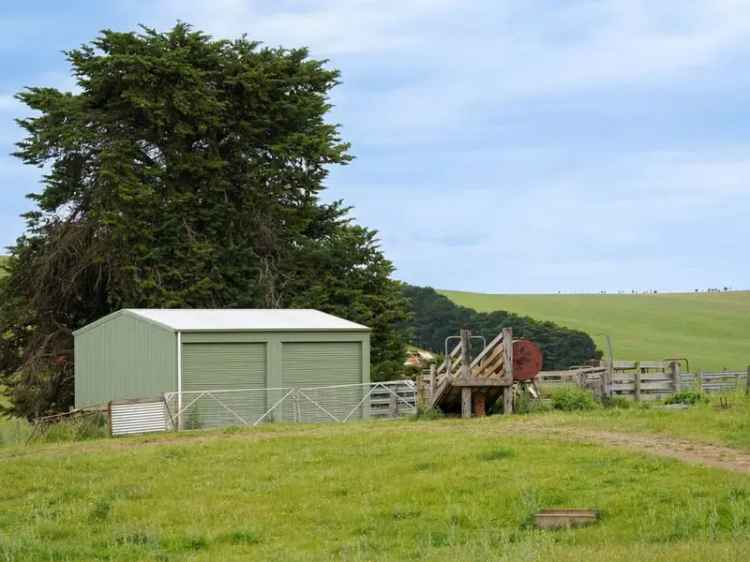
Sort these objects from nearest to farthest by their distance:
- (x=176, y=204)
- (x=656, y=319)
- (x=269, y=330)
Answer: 1. (x=269, y=330)
2. (x=176, y=204)
3. (x=656, y=319)

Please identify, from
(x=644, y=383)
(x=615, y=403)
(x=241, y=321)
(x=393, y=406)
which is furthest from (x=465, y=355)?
(x=644, y=383)

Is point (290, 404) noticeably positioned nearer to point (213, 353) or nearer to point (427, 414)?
point (213, 353)

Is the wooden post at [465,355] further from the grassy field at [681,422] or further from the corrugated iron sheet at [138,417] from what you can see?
the corrugated iron sheet at [138,417]

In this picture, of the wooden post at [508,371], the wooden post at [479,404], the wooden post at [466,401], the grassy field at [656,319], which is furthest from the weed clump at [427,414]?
the grassy field at [656,319]

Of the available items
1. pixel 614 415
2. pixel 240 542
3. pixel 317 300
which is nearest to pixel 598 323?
pixel 317 300

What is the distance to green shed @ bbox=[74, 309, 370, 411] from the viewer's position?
3472 centimetres

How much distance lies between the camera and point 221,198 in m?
47.4

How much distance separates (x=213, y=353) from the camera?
115ft

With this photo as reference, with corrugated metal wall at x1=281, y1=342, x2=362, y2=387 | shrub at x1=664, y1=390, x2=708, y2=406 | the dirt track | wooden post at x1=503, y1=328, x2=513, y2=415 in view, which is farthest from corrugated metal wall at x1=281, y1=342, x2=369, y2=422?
the dirt track

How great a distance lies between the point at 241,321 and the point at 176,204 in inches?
387

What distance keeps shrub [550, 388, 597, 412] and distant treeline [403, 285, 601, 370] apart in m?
46.1

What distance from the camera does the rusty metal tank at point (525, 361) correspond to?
32.5 m

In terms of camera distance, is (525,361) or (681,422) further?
(525,361)

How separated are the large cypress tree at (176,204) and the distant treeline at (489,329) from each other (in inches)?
1197
